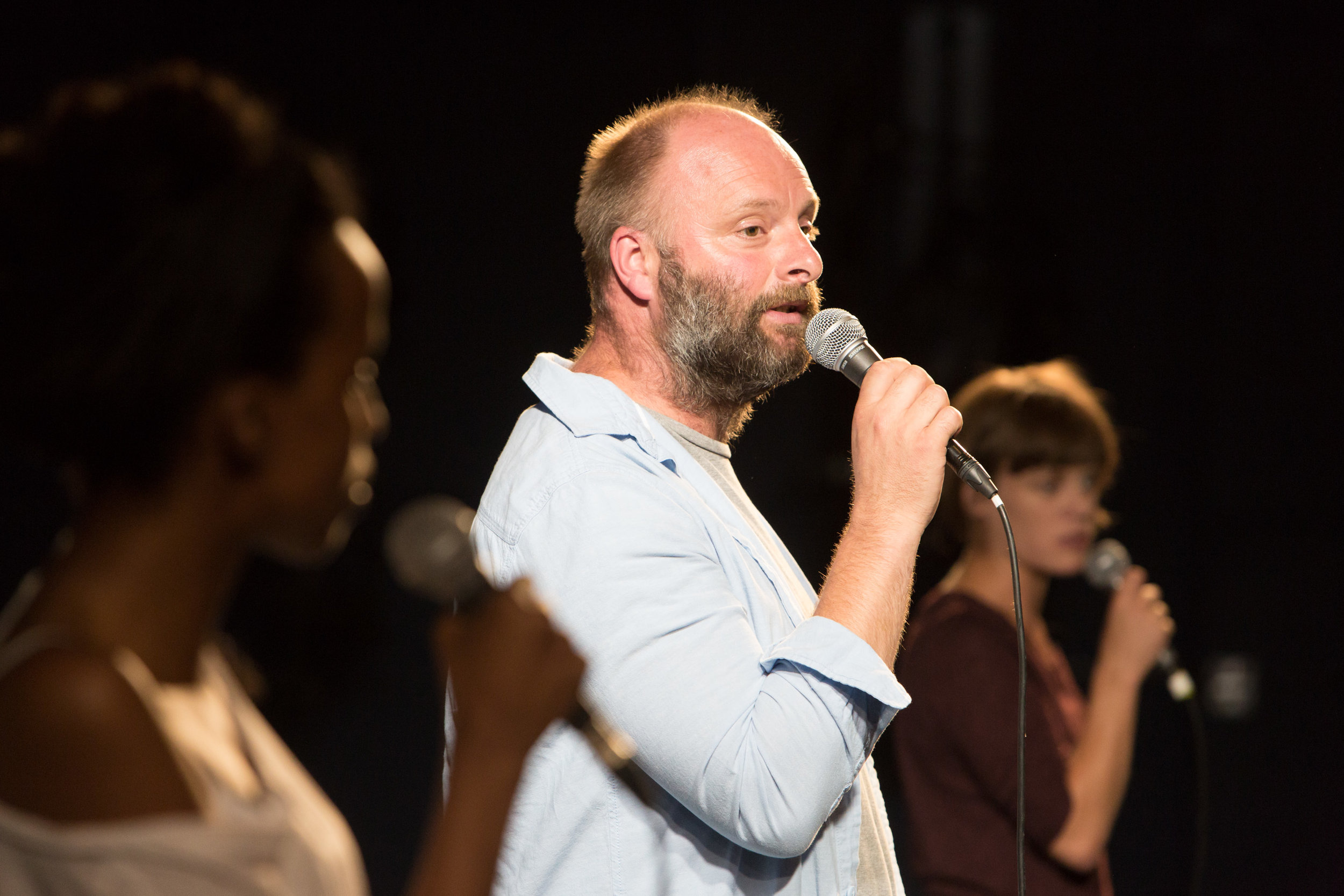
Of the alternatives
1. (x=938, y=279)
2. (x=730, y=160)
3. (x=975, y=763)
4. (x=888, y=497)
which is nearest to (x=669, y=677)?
(x=888, y=497)

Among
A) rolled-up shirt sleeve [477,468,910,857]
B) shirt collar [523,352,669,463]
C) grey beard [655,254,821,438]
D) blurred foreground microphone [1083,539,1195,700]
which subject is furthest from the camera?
blurred foreground microphone [1083,539,1195,700]

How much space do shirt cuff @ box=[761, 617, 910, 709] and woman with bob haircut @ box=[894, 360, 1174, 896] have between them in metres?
0.86

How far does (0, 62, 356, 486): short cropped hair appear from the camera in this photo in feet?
2.12

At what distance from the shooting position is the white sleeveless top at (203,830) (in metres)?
0.60

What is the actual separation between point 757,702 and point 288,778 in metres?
0.51

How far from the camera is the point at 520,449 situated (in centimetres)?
138

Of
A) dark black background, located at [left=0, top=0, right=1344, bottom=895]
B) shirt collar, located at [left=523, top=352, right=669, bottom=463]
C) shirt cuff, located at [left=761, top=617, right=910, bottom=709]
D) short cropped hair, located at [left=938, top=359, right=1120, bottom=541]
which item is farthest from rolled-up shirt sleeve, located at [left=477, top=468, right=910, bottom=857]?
dark black background, located at [left=0, top=0, right=1344, bottom=895]

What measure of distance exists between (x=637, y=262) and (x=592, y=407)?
275 mm

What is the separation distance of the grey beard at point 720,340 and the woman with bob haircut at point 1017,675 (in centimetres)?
71

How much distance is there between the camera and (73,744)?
1.98 ft

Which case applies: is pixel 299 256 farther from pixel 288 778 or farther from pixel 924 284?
pixel 924 284

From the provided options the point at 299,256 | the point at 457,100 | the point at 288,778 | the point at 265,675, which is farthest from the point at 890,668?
the point at 457,100

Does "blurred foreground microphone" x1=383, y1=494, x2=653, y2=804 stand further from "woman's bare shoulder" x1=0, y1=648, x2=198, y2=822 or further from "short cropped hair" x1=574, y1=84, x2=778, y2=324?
"short cropped hair" x1=574, y1=84, x2=778, y2=324

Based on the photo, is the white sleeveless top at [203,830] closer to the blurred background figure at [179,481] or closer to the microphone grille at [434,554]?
the blurred background figure at [179,481]
